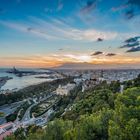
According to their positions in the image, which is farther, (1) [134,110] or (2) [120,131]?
(1) [134,110]

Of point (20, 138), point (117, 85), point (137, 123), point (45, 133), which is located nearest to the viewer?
point (137, 123)

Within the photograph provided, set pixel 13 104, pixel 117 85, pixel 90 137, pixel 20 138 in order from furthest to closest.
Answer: pixel 13 104
pixel 117 85
pixel 20 138
pixel 90 137

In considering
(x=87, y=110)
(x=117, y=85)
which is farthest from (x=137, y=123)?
(x=117, y=85)

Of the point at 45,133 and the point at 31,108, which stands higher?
the point at 45,133

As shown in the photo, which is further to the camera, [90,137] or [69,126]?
[69,126]

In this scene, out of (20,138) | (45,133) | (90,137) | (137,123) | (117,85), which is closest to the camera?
(137,123)

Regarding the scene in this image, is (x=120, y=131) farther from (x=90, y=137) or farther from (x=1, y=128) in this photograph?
(x=1, y=128)

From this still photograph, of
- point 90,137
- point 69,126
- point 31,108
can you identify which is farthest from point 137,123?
point 31,108

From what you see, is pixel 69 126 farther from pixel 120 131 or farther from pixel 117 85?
pixel 117 85

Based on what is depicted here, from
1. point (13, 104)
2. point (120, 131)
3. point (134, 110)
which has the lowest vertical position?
point (13, 104)
